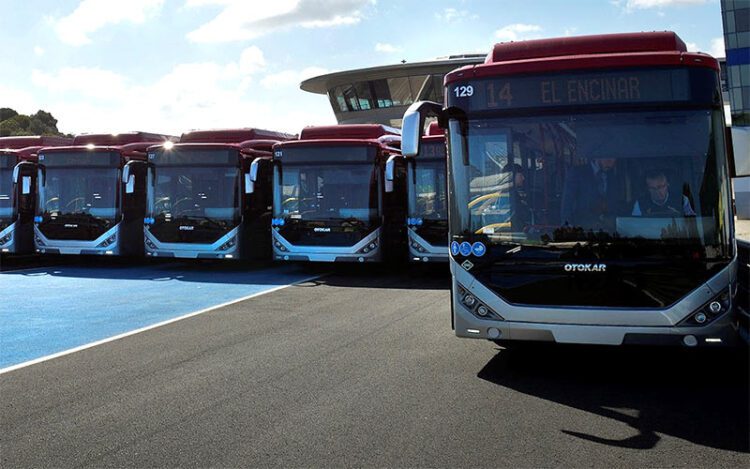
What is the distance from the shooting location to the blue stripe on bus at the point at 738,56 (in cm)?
5431

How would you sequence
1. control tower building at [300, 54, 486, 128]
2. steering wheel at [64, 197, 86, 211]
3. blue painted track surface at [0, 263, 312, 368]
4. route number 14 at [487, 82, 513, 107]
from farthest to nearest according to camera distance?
1. control tower building at [300, 54, 486, 128]
2. steering wheel at [64, 197, 86, 211]
3. blue painted track surface at [0, 263, 312, 368]
4. route number 14 at [487, 82, 513, 107]

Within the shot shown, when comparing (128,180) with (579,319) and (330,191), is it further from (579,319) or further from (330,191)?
(579,319)

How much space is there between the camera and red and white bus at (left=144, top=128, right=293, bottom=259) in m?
16.3

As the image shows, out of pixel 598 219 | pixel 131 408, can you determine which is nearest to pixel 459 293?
pixel 598 219

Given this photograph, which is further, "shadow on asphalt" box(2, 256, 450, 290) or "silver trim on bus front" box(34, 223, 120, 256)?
"silver trim on bus front" box(34, 223, 120, 256)

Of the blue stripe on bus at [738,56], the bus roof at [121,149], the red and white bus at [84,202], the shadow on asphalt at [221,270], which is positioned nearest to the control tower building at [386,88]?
the blue stripe on bus at [738,56]

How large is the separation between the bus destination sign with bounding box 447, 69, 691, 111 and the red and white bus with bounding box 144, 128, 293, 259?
992 centimetres

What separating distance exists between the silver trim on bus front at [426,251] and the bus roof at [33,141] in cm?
1210

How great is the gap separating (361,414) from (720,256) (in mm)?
3229

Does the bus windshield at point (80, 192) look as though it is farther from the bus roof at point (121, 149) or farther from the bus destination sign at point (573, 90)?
the bus destination sign at point (573, 90)

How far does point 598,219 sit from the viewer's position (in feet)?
20.4

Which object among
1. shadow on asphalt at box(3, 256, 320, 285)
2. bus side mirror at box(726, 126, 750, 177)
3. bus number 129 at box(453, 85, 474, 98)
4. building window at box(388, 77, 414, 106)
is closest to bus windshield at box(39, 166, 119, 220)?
shadow on asphalt at box(3, 256, 320, 285)

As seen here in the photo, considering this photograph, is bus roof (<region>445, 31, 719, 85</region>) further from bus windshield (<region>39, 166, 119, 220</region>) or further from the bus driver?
bus windshield (<region>39, 166, 119, 220</region>)

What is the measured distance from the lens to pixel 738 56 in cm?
5500
